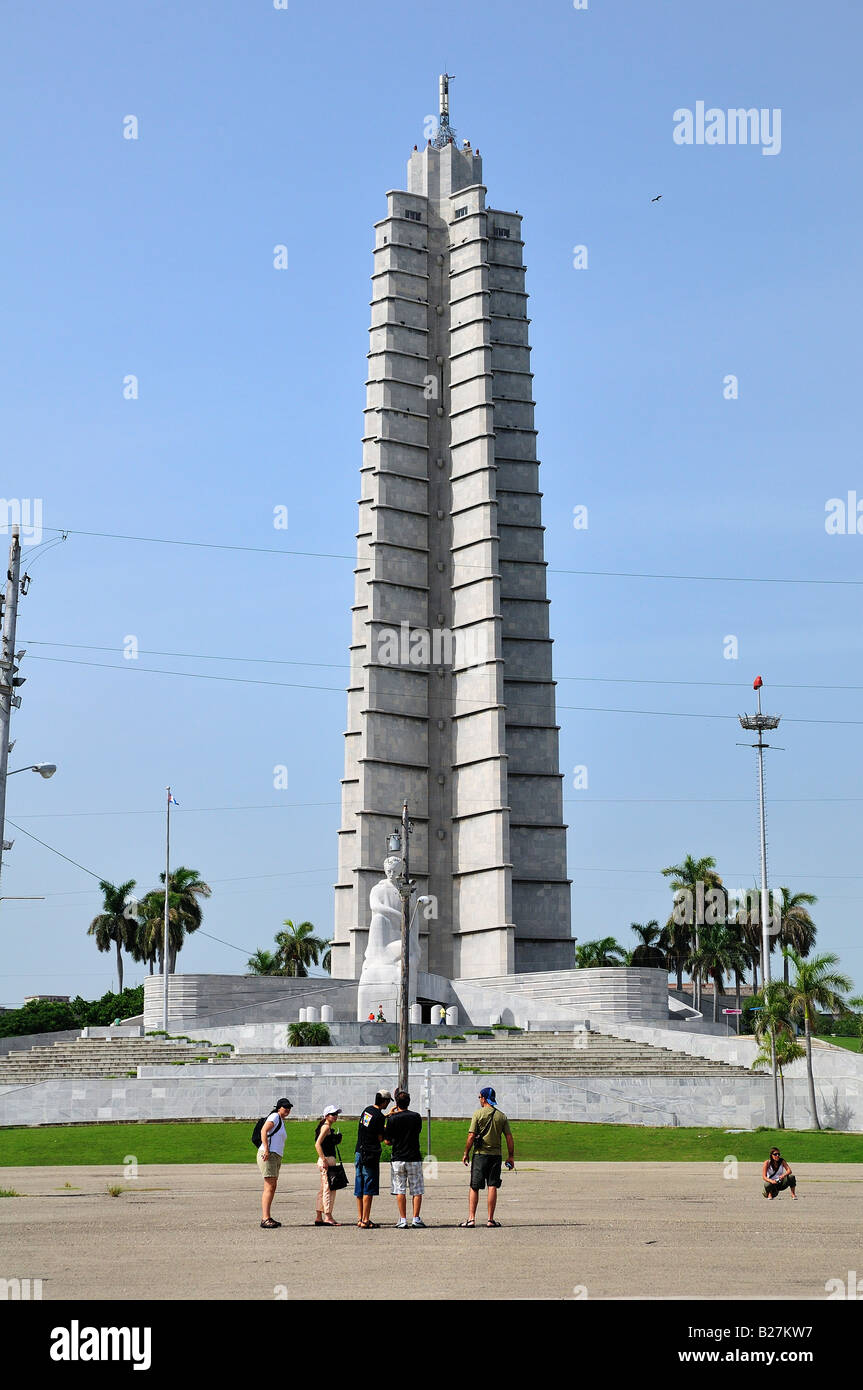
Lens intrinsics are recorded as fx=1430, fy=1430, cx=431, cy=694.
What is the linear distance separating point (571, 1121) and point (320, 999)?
1046 inches

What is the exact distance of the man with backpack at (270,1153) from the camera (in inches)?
583

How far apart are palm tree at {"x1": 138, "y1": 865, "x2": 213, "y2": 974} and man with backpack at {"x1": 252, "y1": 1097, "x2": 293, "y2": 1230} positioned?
6302 centimetres

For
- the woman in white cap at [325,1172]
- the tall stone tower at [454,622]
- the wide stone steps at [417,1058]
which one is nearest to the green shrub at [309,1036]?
the wide stone steps at [417,1058]

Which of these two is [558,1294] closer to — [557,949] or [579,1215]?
[579,1215]

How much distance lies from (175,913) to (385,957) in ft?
77.5

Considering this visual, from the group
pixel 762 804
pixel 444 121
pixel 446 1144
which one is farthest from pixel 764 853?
pixel 444 121

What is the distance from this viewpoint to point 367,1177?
15.0m

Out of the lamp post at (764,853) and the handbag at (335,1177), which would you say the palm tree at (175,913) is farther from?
the handbag at (335,1177)

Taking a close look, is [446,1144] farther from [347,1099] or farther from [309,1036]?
[309,1036]

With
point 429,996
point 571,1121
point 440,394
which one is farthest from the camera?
point 440,394

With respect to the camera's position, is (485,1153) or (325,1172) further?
(325,1172)

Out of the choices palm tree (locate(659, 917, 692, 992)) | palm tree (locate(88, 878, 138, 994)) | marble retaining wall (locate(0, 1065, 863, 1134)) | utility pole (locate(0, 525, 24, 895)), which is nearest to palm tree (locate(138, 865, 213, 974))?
palm tree (locate(88, 878, 138, 994))

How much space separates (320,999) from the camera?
62562mm
